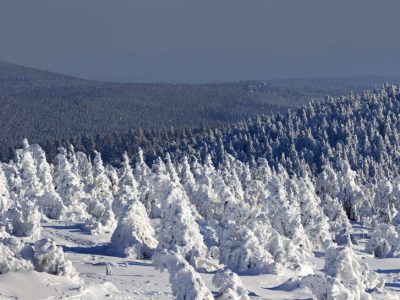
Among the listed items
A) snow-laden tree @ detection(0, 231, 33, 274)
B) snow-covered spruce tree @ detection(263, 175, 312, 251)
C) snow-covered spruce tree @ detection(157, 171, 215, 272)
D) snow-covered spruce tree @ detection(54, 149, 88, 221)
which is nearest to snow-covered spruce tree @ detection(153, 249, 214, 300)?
snow-laden tree @ detection(0, 231, 33, 274)

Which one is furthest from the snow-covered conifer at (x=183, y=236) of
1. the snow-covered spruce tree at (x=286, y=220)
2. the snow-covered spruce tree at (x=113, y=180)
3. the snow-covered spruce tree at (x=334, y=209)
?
the snow-covered spruce tree at (x=113, y=180)

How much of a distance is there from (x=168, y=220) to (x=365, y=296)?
13.5m

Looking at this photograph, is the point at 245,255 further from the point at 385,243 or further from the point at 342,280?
the point at 385,243

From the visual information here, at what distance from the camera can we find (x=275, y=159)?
198m

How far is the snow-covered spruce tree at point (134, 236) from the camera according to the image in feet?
141

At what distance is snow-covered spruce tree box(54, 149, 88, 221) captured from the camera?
209 ft

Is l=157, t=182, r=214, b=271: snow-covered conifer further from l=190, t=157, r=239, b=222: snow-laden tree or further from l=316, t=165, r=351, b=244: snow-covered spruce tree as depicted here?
l=190, t=157, r=239, b=222: snow-laden tree

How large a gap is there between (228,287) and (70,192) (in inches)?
1778

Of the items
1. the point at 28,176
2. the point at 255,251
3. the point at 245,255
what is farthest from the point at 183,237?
the point at 28,176

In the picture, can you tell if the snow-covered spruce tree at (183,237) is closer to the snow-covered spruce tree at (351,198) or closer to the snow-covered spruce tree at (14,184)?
the snow-covered spruce tree at (14,184)

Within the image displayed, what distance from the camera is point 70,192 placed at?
73312 millimetres

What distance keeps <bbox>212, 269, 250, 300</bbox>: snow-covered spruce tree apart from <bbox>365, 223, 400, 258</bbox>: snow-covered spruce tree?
105ft

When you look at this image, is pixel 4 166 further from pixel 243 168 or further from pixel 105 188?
pixel 243 168

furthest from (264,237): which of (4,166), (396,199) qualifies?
(396,199)
